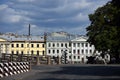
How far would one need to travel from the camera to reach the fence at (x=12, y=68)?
96.9 ft

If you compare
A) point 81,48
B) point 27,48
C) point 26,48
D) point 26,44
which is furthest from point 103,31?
point 26,44

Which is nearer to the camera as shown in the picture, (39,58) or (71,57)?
(39,58)

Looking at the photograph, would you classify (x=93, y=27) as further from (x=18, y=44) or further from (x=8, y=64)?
(x=18, y=44)

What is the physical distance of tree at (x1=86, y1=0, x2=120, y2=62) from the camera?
291 feet

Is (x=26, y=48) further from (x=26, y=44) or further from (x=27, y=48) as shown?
(x=26, y=44)

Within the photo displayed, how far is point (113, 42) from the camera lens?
290 ft

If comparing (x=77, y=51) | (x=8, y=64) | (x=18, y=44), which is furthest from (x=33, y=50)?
(x=8, y=64)

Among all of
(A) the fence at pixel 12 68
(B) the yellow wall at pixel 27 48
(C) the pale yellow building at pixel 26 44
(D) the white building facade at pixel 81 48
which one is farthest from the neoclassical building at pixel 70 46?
(A) the fence at pixel 12 68

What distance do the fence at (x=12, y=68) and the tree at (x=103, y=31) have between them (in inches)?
1850

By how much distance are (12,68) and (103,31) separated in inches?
2362

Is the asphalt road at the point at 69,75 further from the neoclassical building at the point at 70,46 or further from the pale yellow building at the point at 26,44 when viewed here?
the neoclassical building at the point at 70,46

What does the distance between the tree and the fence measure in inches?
1850

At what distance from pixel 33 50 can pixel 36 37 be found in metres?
11.9

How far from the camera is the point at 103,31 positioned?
92.2 metres
